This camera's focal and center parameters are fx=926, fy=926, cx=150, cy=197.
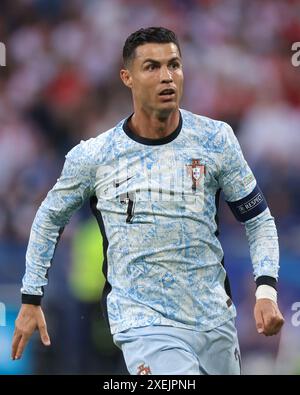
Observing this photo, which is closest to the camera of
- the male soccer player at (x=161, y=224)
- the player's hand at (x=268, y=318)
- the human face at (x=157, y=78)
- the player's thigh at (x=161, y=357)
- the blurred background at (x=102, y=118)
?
the player's hand at (x=268, y=318)

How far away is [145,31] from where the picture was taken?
4.34 meters

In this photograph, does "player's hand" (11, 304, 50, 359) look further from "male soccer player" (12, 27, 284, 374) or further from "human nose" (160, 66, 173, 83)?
"human nose" (160, 66, 173, 83)

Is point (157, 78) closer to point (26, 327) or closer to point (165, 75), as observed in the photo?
point (165, 75)

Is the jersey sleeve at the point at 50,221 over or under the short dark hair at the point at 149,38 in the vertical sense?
under

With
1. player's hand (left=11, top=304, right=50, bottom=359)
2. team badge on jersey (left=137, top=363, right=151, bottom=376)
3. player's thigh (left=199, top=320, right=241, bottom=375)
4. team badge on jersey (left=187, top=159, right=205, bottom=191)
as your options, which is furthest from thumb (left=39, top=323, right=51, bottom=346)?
team badge on jersey (left=187, top=159, right=205, bottom=191)

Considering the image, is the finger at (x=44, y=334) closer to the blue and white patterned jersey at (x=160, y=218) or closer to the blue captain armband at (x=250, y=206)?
the blue and white patterned jersey at (x=160, y=218)

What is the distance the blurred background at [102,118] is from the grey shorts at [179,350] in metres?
2.22

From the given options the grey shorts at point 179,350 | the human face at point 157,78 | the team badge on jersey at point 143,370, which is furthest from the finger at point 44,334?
the human face at point 157,78

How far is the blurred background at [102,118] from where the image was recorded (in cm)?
646

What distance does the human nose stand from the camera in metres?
4.18

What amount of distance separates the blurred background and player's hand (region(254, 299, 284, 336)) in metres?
2.56

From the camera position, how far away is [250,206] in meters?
4.27

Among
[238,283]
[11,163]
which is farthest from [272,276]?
[11,163]

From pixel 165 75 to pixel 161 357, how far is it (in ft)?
4.12
